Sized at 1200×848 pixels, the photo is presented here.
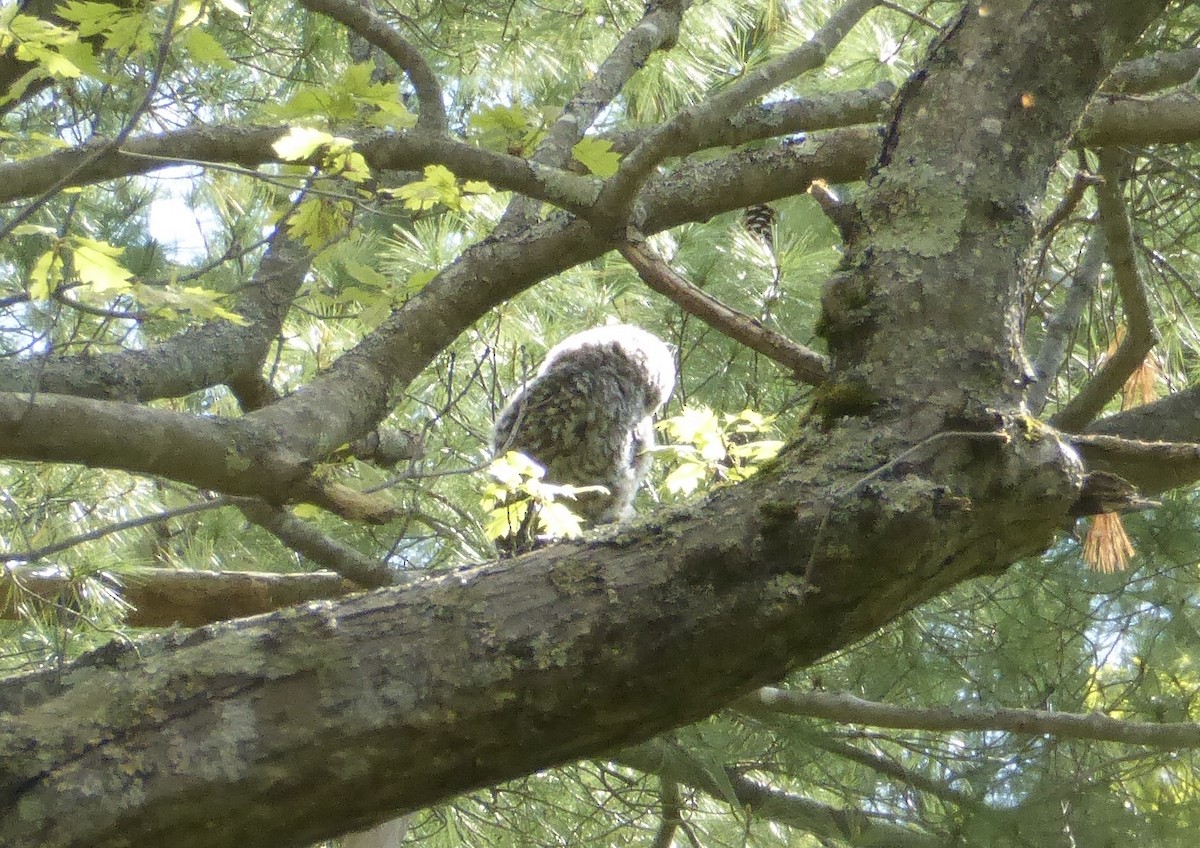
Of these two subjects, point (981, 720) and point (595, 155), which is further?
point (981, 720)

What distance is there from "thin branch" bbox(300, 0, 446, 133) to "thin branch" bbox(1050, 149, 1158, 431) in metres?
1.15

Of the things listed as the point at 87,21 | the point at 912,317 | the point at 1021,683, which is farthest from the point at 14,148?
the point at 1021,683

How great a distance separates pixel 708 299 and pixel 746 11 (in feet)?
8.87

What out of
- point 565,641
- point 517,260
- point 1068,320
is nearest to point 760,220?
point 1068,320

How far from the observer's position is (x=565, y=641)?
3.06 feet

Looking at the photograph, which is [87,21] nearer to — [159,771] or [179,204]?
[159,771]

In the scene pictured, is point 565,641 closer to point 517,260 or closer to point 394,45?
point 517,260

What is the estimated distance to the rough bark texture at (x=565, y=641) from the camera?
896mm

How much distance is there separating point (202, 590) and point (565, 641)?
161cm

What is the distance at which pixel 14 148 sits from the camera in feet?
7.04

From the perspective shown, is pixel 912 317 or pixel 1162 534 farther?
pixel 1162 534

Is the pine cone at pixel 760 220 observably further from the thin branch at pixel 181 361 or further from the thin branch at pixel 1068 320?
the thin branch at pixel 181 361

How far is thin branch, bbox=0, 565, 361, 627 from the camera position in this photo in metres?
2.27

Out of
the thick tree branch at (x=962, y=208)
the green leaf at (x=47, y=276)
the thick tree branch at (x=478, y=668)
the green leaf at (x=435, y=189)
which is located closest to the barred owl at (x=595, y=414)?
the green leaf at (x=435, y=189)
